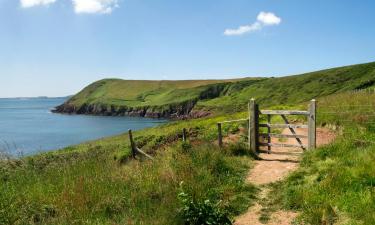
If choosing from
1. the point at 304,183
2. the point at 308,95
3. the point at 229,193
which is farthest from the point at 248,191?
the point at 308,95

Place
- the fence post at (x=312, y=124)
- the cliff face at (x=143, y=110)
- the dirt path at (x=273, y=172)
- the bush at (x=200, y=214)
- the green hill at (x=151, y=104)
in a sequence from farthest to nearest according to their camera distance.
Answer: the green hill at (x=151, y=104)
the cliff face at (x=143, y=110)
the fence post at (x=312, y=124)
the dirt path at (x=273, y=172)
the bush at (x=200, y=214)

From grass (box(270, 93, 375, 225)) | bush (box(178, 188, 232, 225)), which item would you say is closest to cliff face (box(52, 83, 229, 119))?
grass (box(270, 93, 375, 225))

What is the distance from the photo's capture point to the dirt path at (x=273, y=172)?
29.3 ft

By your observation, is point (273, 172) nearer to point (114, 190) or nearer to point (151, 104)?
point (114, 190)

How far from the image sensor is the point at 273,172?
44.4 feet

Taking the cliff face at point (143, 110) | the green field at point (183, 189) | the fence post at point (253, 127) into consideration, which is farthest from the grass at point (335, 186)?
the cliff face at point (143, 110)

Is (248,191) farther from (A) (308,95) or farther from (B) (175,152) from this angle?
(A) (308,95)

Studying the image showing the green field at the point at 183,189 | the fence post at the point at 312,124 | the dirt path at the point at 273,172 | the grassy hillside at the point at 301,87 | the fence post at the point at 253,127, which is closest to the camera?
the green field at the point at 183,189

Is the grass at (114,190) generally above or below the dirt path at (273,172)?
above

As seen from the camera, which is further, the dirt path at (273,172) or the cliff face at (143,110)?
the cliff face at (143,110)

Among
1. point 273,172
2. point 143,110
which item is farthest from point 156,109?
point 273,172

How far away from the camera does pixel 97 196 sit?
9070mm

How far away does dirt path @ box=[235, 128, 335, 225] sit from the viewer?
8945mm

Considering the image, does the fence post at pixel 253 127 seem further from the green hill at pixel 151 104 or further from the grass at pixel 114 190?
the green hill at pixel 151 104
